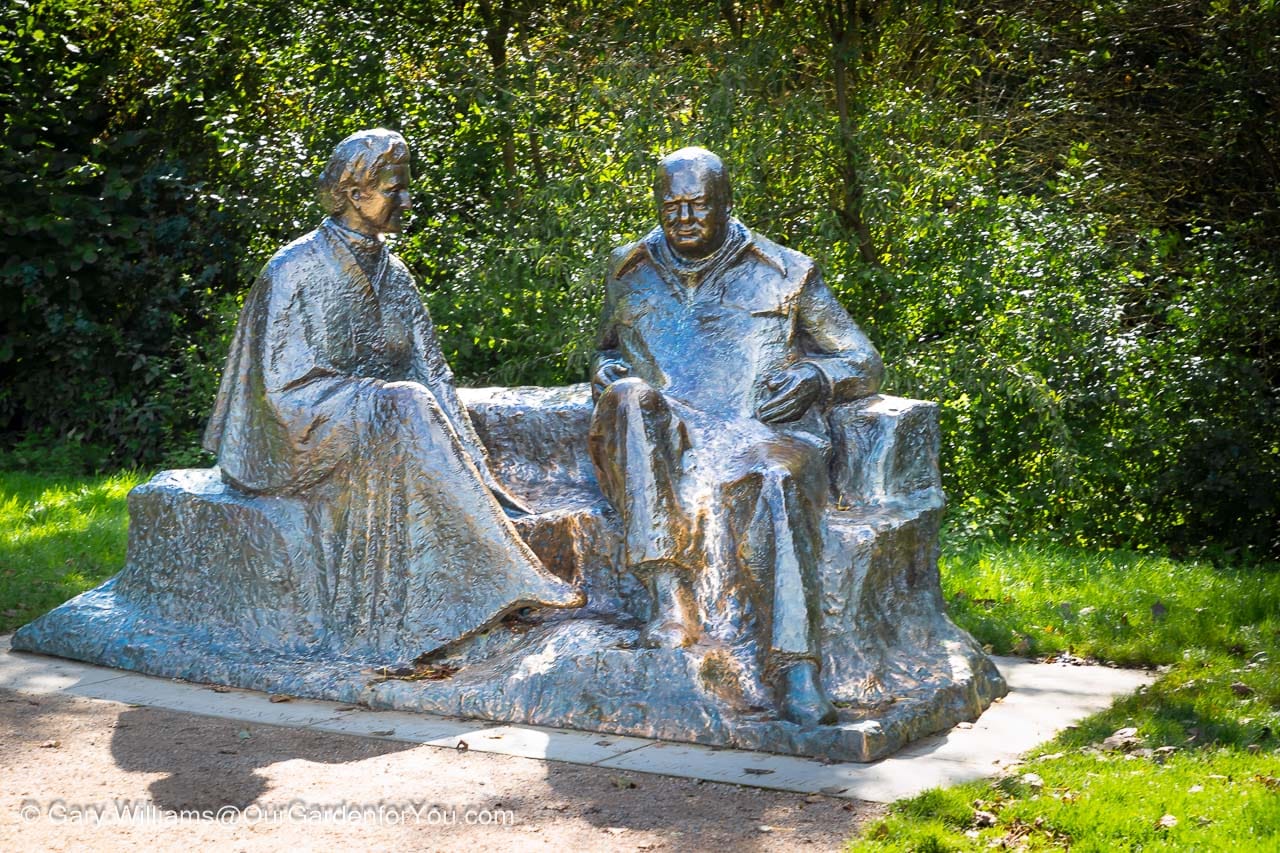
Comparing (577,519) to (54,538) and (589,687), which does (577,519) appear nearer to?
(589,687)

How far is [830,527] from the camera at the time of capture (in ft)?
19.6

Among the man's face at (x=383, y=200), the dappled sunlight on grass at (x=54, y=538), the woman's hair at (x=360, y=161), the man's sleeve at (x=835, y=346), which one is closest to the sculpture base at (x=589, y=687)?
the man's sleeve at (x=835, y=346)

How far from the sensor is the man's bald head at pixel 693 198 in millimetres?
6203

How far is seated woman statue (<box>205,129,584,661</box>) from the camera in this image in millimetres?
6113

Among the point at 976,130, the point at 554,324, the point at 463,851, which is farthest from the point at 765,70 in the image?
the point at 463,851

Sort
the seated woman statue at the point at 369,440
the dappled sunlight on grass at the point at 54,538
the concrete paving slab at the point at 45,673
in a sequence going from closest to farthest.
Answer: the seated woman statue at the point at 369,440
the concrete paving slab at the point at 45,673
the dappled sunlight on grass at the point at 54,538

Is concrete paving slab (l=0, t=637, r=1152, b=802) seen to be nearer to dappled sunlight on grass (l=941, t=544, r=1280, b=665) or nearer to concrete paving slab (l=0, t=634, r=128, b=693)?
concrete paving slab (l=0, t=634, r=128, b=693)

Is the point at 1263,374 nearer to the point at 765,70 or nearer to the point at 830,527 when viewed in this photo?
the point at 765,70

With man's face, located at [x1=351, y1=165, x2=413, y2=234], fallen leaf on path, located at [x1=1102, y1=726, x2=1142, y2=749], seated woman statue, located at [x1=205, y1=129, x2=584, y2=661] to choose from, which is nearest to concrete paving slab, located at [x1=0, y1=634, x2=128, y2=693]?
seated woman statue, located at [x1=205, y1=129, x2=584, y2=661]

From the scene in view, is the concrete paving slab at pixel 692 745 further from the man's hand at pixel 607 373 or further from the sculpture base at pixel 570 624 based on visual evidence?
the man's hand at pixel 607 373

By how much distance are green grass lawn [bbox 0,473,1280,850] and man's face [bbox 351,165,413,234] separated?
241 cm

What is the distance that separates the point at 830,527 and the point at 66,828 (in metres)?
2.65

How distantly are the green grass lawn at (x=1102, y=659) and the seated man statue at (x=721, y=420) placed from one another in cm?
85

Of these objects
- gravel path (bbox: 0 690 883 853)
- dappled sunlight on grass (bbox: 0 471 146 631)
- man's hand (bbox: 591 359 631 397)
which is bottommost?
gravel path (bbox: 0 690 883 853)
